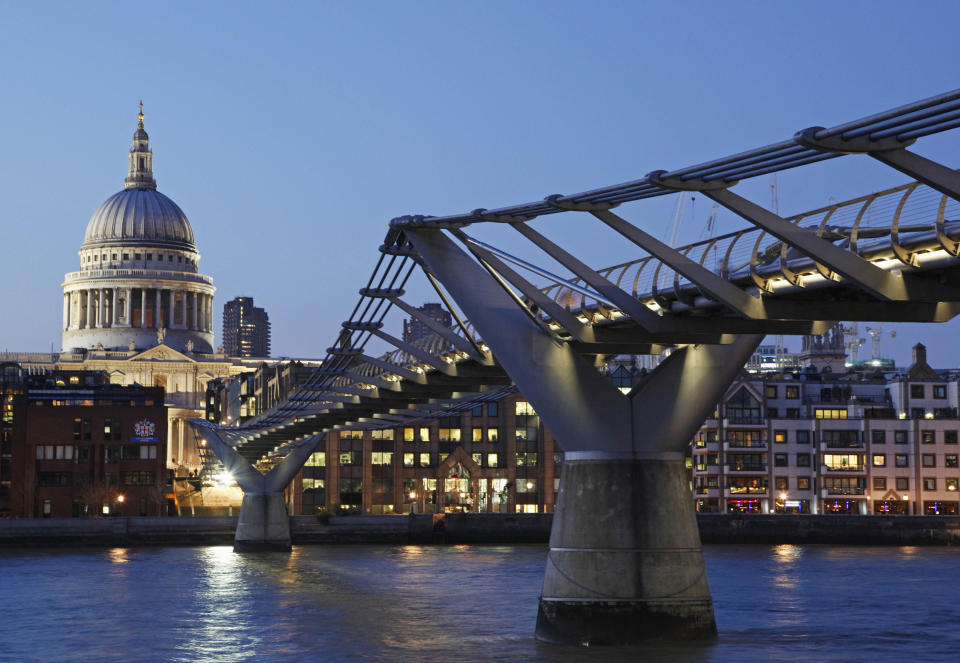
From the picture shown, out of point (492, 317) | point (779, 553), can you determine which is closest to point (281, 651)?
point (492, 317)

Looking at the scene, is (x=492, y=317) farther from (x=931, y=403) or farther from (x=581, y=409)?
(x=931, y=403)

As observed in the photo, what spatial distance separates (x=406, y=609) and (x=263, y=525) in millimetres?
43280

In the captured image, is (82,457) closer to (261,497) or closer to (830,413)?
(261,497)

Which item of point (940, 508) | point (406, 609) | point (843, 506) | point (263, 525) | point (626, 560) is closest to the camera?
point (626, 560)

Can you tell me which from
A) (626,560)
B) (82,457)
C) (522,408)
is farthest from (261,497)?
(626,560)

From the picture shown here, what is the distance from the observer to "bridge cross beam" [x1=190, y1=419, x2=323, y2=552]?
9519cm

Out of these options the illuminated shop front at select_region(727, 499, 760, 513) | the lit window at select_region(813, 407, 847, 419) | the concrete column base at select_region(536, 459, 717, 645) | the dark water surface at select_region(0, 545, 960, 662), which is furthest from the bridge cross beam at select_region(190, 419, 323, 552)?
the concrete column base at select_region(536, 459, 717, 645)

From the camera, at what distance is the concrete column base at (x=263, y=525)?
95.1 meters

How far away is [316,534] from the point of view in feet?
351

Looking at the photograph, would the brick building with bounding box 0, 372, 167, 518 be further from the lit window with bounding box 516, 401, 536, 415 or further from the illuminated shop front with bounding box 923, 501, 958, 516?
the illuminated shop front with bounding box 923, 501, 958, 516

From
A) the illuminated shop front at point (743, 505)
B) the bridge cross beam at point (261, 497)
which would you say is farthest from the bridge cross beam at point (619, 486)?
the illuminated shop front at point (743, 505)

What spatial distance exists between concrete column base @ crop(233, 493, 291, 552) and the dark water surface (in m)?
5.64

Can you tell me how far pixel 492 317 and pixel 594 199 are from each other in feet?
24.8

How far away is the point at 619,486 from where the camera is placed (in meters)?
36.3
